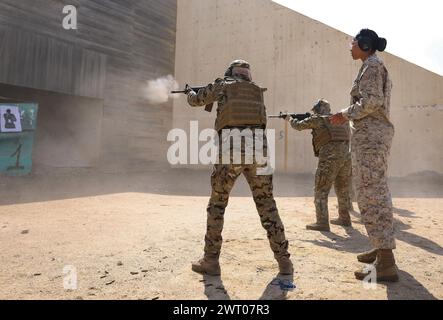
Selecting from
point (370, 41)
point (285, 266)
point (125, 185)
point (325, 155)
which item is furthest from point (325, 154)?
point (125, 185)

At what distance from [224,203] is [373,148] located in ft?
4.45

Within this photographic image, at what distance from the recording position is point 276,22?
12836mm

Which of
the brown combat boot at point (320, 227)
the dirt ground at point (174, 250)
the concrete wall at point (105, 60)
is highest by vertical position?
the concrete wall at point (105, 60)

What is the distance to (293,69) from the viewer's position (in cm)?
1257

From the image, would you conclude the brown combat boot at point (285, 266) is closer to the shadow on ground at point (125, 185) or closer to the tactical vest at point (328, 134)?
the tactical vest at point (328, 134)

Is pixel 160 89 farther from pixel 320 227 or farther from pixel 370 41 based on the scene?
pixel 370 41

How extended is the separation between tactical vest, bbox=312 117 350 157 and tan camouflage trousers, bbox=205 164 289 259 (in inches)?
83.6

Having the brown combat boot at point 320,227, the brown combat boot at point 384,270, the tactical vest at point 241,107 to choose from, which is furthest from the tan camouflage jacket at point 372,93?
A: the brown combat boot at point 320,227

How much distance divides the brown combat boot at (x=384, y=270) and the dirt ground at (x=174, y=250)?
0.25ft

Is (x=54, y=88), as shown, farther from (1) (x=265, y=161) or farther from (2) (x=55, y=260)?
(1) (x=265, y=161)

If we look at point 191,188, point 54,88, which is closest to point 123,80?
point 54,88

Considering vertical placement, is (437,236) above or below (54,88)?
below

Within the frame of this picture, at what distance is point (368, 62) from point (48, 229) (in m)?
4.22

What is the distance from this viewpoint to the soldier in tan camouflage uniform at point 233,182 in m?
2.78
